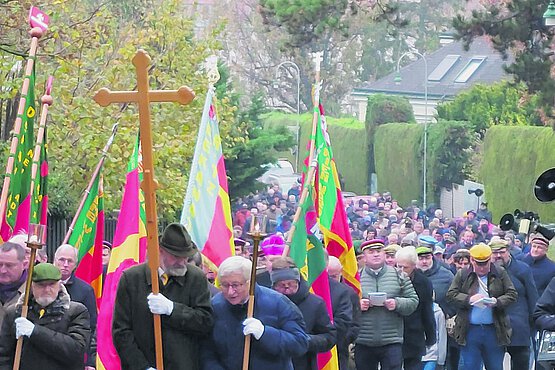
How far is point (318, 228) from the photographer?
1272cm

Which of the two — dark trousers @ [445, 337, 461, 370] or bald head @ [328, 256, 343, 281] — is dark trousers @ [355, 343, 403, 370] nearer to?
bald head @ [328, 256, 343, 281]

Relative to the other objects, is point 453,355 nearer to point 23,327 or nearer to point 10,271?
point 10,271

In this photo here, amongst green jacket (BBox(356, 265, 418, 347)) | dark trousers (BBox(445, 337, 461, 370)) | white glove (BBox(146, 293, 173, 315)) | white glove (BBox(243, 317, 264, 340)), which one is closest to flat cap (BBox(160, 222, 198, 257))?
white glove (BBox(146, 293, 173, 315))

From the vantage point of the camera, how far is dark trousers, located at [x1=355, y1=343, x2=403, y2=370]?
45.5 ft

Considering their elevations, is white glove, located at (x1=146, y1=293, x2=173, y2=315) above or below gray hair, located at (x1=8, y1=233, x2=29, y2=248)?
below

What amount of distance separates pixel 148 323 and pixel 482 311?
674 centimetres

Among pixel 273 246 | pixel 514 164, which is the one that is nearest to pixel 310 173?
pixel 273 246

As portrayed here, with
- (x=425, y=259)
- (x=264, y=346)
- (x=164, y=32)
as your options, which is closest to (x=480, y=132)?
(x=164, y=32)

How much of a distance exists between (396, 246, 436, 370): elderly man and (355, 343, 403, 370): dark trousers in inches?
24.0

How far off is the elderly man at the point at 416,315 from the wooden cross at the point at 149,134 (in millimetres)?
6283

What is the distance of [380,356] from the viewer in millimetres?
13945

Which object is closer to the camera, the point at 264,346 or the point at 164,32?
the point at 264,346

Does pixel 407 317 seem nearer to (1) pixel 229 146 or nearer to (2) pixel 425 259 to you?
(2) pixel 425 259

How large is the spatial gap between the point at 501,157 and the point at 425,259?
33.7 m
